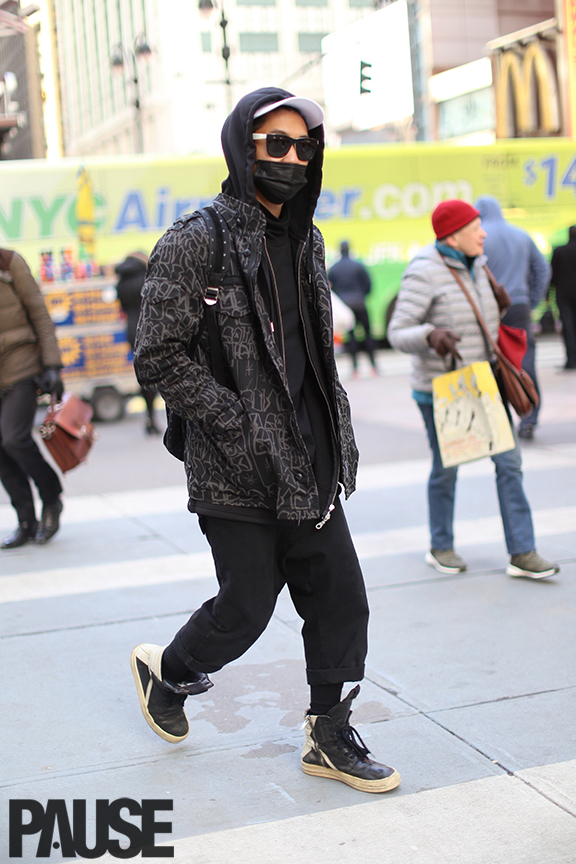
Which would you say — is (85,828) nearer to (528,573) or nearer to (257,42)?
(528,573)

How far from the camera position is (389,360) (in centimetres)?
1808

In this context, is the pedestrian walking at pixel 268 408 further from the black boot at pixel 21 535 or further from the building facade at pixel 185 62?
the building facade at pixel 185 62

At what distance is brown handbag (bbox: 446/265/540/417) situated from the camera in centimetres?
497

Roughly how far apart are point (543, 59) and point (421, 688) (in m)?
25.8

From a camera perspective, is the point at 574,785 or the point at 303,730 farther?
the point at 303,730

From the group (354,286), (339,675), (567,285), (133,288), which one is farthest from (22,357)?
(354,286)

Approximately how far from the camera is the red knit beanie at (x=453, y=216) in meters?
4.97

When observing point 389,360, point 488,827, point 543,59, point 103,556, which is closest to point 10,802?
point 488,827

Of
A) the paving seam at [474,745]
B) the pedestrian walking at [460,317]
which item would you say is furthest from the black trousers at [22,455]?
the paving seam at [474,745]

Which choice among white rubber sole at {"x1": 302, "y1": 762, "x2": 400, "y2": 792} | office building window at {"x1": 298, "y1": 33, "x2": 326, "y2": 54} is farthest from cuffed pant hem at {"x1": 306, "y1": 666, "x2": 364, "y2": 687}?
office building window at {"x1": 298, "y1": 33, "x2": 326, "y2": 54}

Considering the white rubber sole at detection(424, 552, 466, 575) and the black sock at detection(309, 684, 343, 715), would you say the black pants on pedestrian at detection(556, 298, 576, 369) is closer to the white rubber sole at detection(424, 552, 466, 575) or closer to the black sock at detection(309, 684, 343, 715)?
the white rubber sole at detection(424, 552, 466, 575)

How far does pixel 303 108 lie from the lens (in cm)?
286

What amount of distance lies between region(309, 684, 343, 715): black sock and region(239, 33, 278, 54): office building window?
67.1 m

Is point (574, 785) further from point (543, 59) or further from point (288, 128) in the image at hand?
point (543, 59)
